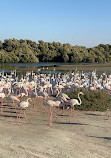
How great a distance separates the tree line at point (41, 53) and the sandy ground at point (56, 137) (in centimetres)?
5150

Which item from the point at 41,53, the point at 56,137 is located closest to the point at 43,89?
the point at 56,137

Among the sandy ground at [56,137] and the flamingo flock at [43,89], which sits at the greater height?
the flamingo flock at [43,89]

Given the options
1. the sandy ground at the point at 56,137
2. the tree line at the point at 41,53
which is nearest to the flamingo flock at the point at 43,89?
the sandy ground at the point at 56,137

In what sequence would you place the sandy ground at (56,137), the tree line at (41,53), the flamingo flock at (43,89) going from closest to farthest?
the sandy ground at (56,137) → the flamingo flock at (43,89) → the tree line at (41,53)

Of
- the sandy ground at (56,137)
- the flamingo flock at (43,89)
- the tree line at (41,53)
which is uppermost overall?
the tree line at (41,53)

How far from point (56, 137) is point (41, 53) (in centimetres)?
7016

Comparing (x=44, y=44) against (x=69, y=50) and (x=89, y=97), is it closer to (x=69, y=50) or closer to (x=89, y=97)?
(x=69, y=50)

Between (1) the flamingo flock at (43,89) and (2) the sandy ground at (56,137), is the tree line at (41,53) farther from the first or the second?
(2) the sandy ground at (56,137)

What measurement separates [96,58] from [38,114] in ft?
216

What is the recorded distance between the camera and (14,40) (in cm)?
7162

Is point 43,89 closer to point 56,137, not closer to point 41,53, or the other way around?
point 56,137

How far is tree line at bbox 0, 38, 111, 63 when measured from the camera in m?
64.2

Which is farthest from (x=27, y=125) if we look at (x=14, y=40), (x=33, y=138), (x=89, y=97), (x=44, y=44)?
(x=44, y=44)

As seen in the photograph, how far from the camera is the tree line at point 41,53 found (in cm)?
6419
